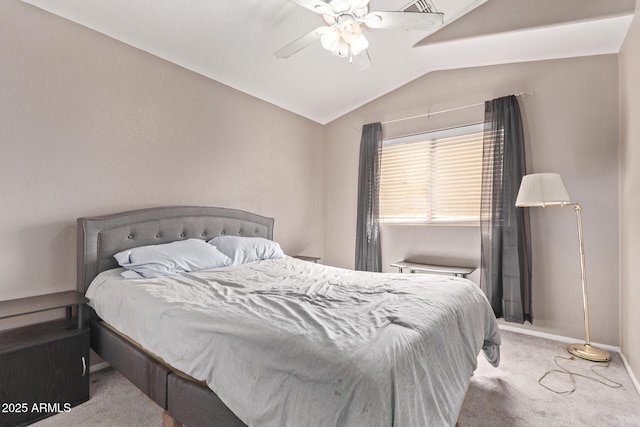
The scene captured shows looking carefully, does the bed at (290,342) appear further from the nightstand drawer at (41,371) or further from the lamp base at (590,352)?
the lamp base at (590,352)

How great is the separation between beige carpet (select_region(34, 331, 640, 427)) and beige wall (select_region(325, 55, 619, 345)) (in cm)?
56

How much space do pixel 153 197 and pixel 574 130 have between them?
3.92 metres

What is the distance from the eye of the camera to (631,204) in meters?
2.29

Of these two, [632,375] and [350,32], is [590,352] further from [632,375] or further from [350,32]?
[350,32]

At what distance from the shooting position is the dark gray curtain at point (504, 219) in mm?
2957

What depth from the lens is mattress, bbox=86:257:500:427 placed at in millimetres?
960

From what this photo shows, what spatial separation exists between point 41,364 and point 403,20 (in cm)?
297

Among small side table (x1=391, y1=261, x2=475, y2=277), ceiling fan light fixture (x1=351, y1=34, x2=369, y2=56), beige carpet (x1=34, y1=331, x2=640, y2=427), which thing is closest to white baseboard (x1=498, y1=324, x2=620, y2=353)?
beige carpet (x1=34, y1=331, x2=640, y2=427)

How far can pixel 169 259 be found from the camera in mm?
2342

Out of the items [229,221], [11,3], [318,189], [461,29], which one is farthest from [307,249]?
[11,3]

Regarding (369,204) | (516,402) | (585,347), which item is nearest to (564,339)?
(585,347)

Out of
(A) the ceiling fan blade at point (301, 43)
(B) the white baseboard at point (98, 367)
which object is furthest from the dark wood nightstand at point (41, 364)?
(A) the ceiling fan blade at point (301, 43)

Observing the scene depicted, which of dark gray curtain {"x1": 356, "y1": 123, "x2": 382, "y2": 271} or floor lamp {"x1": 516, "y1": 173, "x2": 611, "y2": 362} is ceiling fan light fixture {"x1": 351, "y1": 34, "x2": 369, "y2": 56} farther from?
dark gray curtain {"x1": 356, "y1": 123, "x2": 382, "y2": 271}

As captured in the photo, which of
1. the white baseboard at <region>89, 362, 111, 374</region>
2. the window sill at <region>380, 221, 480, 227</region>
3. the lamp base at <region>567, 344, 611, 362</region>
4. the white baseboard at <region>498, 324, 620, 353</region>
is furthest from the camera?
the window sill at <region>380, 221, 480, 227</region>
